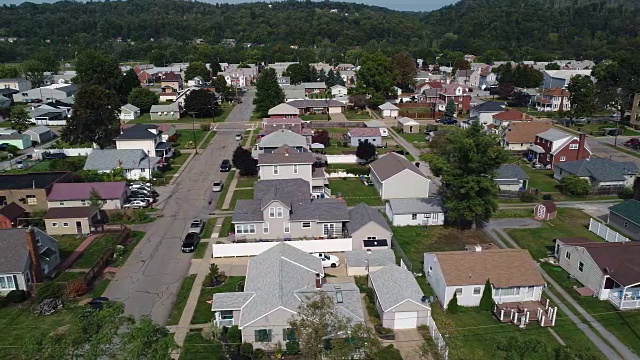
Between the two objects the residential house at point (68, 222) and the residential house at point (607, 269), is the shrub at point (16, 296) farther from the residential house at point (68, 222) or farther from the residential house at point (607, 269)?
the residential house at point (607, 269)

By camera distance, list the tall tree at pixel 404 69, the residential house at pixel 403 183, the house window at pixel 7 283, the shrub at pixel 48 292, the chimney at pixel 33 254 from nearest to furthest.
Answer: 1. the shrub at pixel 48 292
2. the house window at pixel 7 283
3. the chimney at pixel 33 254
4. the residential house at pixel 403 183
5. the tall tree at pixel 404 69

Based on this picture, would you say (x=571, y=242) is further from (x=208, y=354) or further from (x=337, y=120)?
(x=337, y=120)

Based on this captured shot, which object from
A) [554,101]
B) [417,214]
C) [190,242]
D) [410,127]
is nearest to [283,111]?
[410,127]

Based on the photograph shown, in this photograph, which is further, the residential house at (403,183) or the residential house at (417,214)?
the residential house at (403,183)

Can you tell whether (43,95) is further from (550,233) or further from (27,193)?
(550,233)

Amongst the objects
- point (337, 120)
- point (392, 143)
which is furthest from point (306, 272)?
point (337, 120)

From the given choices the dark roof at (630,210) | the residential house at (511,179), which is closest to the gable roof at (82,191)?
the residential house at (511,179)
